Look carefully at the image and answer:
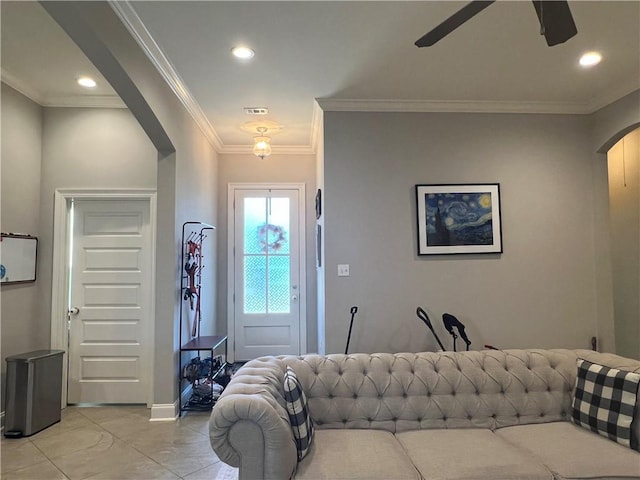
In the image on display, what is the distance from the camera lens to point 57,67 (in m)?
3.24

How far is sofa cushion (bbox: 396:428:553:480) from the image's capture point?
1.74 metres

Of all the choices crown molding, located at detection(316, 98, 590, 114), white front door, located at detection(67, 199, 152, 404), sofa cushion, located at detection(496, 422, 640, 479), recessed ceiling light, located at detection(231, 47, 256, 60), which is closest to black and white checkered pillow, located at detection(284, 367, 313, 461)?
sofa cushion, located at detection(496, 422, 640, 479)

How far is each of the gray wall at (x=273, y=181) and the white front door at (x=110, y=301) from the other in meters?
1.43

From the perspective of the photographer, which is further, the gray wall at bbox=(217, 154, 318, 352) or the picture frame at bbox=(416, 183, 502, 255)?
the gray wall at bbox=(217, 154, 318, 352)

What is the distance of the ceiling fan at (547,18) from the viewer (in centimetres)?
164

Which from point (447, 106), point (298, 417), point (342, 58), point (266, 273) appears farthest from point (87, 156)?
point (447, 106)

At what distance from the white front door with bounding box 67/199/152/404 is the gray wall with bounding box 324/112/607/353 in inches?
71.2

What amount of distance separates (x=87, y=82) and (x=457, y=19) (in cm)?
323

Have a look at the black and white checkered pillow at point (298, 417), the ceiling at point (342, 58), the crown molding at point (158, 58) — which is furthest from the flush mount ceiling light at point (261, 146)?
the black and white checkered pillow at point (298, 417)

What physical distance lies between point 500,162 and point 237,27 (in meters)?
2.66

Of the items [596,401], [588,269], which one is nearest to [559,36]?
[596,401]

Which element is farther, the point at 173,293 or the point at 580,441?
the point at 173,293

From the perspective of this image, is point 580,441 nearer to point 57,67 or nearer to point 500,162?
point 500,162

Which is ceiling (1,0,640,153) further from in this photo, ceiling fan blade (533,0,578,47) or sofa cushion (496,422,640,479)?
sofa cushion (496,422,640,479)
